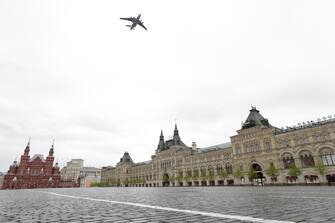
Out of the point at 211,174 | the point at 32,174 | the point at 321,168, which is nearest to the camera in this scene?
the point at 321,168

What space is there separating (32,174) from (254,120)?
3723 inches

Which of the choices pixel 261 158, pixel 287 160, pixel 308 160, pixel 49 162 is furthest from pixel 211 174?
pixel 49 162

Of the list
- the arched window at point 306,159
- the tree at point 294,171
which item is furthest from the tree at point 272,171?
the arched window at point 306,159

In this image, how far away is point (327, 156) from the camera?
40.5 meters

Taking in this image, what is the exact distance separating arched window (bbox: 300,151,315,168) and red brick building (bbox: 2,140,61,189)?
97854 mm

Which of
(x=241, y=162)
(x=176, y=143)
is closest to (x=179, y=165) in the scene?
(x=176, y=143)

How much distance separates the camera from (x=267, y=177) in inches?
1887

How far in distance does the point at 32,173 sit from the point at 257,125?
95.8 metres

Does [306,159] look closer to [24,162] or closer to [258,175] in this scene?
[258,175]

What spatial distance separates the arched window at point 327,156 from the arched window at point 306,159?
1930 mm

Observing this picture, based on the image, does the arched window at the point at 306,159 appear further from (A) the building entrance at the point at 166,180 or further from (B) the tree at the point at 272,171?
(A) the building entrance at the point at 166,180

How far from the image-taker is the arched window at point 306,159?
139 feet

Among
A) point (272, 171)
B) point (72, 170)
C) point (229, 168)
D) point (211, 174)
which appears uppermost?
point (72, 170)

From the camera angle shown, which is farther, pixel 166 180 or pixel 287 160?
pixel 166 180
